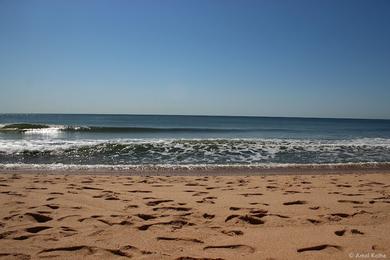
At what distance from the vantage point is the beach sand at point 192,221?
3.36 meters

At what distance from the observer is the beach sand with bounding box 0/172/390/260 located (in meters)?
3.36

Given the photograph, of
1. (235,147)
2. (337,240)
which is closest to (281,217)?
(337,240)

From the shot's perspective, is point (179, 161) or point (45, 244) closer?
point (45, 244)

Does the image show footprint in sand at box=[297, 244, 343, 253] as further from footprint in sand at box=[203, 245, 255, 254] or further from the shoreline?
the shoreline

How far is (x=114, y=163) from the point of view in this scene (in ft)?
37.5

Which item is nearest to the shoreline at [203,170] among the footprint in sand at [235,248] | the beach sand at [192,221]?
the beach sand at [192,221]

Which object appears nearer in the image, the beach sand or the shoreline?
the beach sand

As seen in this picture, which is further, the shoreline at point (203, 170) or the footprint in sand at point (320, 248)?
the shoreline at point (203, 170)

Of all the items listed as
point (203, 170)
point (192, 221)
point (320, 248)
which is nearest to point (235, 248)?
point (320, 248)

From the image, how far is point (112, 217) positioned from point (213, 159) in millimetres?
8311

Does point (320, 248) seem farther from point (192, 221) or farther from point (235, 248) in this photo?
point (192, 221)

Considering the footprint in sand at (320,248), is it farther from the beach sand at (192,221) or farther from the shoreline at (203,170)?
the shoreline at (203,170)

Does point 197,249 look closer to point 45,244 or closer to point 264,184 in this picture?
point 45,244

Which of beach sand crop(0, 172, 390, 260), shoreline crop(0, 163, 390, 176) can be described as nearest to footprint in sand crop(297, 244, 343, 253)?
beach sand crop(0, 172, 390, 260)
